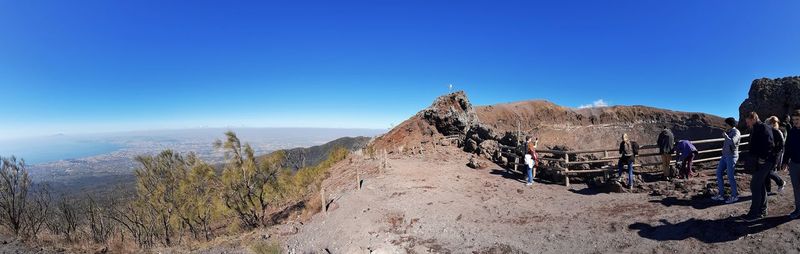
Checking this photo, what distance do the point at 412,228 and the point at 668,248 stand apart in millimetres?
5663

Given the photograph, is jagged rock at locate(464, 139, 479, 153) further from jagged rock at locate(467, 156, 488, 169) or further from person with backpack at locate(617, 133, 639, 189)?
person with backpack at locate(617, 133, 639, 189)

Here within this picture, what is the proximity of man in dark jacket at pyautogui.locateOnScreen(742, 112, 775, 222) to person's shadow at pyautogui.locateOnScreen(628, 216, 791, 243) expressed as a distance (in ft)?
0.67

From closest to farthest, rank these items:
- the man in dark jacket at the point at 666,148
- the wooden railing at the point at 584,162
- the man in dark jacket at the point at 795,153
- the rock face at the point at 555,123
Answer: the man in dark jacket at the point at 795,153, the man in dark jacket at the point at 666,148, the wooden railing at the point at 584,162, the rock face at the point at 555,123

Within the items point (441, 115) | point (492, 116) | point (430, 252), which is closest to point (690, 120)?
point (492, 116)

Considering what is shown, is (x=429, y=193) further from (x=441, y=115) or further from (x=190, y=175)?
(x=441, y=115)

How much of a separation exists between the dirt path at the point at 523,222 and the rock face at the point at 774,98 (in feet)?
50.9

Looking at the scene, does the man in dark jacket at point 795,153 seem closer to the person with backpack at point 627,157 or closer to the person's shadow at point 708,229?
the person's shadow at point 708,229

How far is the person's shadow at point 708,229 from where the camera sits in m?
6.70

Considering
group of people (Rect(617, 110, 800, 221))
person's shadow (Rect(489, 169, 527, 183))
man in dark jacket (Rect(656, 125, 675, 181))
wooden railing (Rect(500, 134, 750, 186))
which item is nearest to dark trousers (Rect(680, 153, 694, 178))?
man in dark jacket (Rect(656, 125, 675, 181))

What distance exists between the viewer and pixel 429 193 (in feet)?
42.9

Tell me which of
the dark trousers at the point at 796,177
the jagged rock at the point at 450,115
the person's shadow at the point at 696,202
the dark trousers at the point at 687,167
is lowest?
the person's shadow at the point at 696,202

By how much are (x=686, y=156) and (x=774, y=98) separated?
46.5 ft

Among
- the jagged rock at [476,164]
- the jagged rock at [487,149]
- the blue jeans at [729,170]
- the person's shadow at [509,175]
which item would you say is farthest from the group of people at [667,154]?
the jagged rock at [487,149]

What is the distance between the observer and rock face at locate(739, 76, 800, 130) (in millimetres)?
19688
